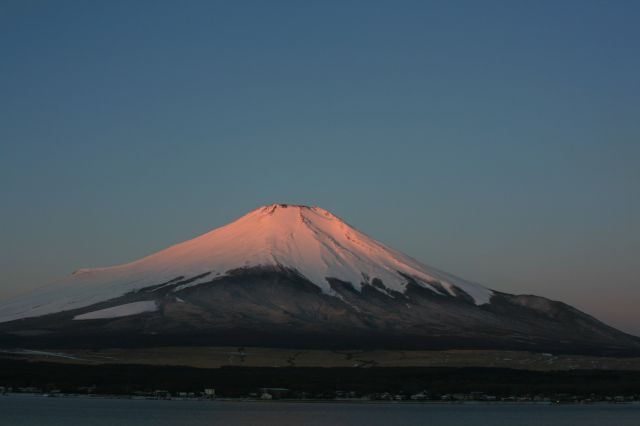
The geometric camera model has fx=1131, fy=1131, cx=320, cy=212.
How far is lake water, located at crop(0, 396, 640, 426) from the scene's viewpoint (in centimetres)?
8462

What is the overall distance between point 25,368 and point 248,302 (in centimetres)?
6495

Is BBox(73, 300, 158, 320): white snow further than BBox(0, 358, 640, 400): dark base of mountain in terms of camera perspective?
Yes

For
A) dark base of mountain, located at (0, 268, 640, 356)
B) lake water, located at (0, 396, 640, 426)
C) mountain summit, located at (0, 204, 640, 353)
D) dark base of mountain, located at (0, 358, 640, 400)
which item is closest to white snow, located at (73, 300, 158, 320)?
mountain summit, located at (0, 204, 640, 353)

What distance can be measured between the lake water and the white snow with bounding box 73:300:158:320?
62.2 m

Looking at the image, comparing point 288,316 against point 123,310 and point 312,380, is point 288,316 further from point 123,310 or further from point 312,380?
point 312,380

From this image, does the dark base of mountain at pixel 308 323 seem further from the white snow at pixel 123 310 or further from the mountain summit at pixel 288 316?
the white snow at pixel 123 310

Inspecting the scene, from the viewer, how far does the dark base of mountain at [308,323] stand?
156 m

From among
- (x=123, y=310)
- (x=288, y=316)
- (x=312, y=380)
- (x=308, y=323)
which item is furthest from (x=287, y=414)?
(x=123, y=310)

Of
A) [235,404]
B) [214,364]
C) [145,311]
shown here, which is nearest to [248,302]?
[145,311]

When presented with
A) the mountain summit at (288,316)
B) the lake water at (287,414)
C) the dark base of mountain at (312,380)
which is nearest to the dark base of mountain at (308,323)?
the mountain summit at (288,316)

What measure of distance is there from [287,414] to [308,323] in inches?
3096

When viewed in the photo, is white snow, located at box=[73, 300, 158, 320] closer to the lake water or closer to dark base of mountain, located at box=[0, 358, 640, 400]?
dark base of mountain, located at box=[0, 358, 640, 400]

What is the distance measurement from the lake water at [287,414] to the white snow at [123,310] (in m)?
62.2

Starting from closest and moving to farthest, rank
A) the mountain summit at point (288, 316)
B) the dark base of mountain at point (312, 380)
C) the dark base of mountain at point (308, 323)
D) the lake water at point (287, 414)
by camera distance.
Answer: the lake water at point (287, 414) → the dark base of mountain at point (312, 380) → the dark base of mountain at point (308, 323) → the mountain summit at point (288, 316)
